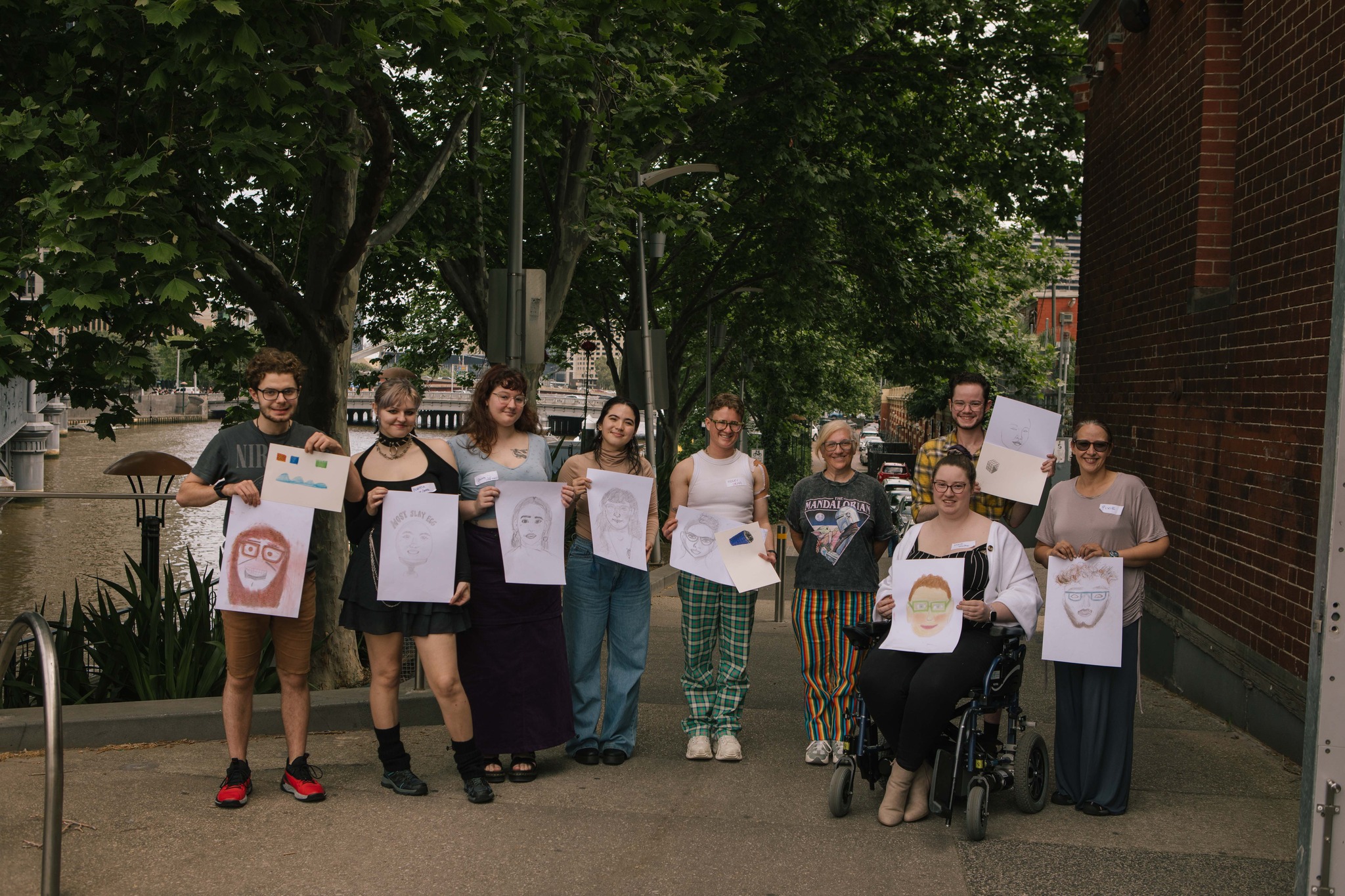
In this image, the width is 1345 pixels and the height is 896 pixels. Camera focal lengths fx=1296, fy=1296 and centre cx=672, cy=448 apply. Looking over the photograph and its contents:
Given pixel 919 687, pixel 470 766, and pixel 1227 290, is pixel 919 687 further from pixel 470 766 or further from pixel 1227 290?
pixel 1227 290

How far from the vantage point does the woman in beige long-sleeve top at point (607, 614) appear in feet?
19.8

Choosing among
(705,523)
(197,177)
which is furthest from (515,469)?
(197,177)

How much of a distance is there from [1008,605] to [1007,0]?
1337cm

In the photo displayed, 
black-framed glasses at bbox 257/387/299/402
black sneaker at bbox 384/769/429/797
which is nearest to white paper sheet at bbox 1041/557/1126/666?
black sneaker at bbox 384/769/429/797

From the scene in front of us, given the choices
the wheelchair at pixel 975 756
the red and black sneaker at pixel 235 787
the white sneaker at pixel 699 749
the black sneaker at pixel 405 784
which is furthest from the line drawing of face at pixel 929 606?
the red and black sneaker at pixel 235 787

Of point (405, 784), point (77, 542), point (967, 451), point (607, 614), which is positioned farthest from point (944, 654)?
point (77, 542)

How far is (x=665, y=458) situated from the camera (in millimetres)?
25719

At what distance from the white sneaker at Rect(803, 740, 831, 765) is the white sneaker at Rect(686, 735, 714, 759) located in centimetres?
48

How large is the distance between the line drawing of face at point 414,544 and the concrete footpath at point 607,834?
1.01 metres

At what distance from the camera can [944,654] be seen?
5160 mm

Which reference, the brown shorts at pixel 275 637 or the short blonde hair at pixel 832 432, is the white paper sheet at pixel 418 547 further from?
the short blonde hair at pixel 832 432

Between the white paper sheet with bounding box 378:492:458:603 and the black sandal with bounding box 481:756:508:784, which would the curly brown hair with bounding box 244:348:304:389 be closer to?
the white paper sheet with bounding box 378:492:458:603

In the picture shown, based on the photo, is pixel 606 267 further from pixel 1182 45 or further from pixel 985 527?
pixel 985 527

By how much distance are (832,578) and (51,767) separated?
3478 mm
